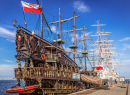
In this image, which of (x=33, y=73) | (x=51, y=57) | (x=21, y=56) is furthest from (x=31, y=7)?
(x=33, y=73)

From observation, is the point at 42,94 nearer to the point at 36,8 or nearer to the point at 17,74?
the point at 17,74

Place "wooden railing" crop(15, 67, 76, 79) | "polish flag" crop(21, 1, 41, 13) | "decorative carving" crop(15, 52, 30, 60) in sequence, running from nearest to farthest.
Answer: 1. "wooden railing" crop(15, 67, 76, 79)
2. "decorative carving" crop(15, 52, 30, 60)
3. "polish flag" crop(21, 1, 41, 13)

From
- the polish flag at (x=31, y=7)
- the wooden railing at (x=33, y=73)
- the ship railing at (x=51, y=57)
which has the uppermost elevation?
the polish flag at (x=31, y=7)

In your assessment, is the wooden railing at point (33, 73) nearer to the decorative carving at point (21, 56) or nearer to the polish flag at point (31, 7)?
the decorative carving at point (21, 56)

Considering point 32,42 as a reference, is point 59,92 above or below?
below

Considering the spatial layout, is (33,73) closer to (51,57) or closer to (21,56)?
(21,56)

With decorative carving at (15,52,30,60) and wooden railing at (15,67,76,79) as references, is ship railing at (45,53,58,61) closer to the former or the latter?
wooden railing at (15,67,76,79)

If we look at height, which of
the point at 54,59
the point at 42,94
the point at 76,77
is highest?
the point at 54,59

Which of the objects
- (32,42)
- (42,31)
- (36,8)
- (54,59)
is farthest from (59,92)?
(36,8)

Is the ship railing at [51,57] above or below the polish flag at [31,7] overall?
below

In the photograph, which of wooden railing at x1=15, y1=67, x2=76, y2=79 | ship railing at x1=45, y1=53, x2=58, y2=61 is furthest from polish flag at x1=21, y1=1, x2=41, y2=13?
wooden railing at x1=15, y1=67, x2=76, y2=79

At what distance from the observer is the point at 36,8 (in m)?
20.1

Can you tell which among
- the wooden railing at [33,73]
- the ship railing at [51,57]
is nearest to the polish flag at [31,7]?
the ship railing at [51,57]

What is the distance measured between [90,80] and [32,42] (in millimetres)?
16370
